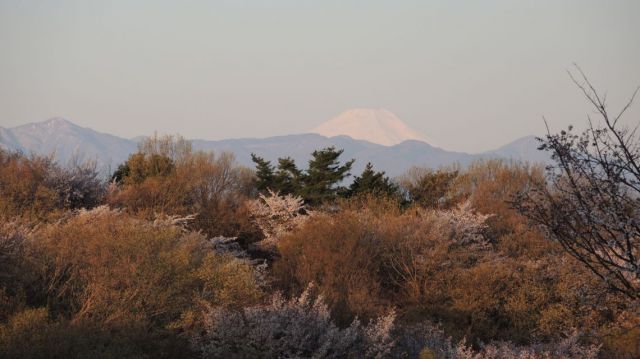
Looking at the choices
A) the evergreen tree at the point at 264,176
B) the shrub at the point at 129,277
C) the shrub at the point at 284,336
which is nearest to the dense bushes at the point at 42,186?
the shrub at the point at 129,277

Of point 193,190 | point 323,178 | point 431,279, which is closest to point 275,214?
point 193,190

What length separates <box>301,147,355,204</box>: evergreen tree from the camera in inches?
1666

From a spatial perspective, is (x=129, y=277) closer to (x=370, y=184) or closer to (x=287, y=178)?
(x=370, y=184)

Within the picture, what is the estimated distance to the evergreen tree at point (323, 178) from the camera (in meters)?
42.3

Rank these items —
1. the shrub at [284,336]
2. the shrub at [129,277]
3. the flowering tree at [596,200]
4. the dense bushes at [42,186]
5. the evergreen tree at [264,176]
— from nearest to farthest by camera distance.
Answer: the flowering tree at [596,200], the shrub at [284,336], the shrub at [129,277], the dense bushes at [42,186], the evergreen tree at [264,176]

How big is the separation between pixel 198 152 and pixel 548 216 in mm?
44475

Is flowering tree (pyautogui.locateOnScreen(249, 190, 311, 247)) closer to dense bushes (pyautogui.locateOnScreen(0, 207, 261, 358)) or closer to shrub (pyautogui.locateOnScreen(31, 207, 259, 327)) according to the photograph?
dense bushes (pyautogui.locateOnScreen(0, 207, 261, 358))

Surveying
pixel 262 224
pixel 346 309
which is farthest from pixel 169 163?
pixel 346 309

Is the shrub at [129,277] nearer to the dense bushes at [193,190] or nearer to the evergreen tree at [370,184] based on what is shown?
the dense bushes at [193,190]

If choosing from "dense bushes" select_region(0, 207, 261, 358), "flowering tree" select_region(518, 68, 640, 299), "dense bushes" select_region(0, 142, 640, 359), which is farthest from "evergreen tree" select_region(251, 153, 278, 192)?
"flowering tree" select_region(518, 68, 640, 299)

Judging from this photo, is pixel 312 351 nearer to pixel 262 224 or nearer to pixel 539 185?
pixel 539 185

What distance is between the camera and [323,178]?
43.8 m

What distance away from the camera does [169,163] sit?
141ft

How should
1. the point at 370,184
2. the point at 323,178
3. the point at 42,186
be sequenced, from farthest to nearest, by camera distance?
the point at 323,178, the point at 370,184, the point at 42,186
